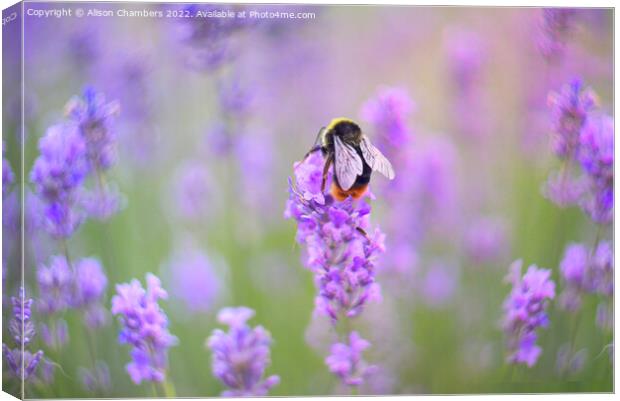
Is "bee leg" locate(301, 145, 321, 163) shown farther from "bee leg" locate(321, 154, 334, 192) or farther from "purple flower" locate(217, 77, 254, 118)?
"purple flower" locate(217, 77, 254, 118)

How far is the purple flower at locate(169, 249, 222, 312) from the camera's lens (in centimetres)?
315

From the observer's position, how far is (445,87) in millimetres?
3258

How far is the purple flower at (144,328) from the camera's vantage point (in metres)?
2.82

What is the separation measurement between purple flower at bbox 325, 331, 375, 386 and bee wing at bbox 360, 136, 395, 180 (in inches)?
22.3

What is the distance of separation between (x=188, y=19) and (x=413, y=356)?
4.93 ft

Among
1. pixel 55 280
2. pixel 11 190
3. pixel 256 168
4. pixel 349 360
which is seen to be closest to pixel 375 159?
pixel 256 168

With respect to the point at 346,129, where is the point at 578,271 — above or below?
below

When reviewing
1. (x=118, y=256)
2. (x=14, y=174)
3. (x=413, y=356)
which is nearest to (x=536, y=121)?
(x=413, y=356)

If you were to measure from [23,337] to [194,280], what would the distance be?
63 centimetres

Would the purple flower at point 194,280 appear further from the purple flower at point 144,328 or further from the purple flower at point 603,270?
the purple flower at point 603,270

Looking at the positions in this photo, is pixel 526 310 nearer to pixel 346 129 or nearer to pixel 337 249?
pixel 337 249

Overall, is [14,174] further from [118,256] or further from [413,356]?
[413,356]

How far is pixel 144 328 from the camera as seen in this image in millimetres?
2805

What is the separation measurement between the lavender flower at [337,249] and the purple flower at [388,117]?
405 mm
